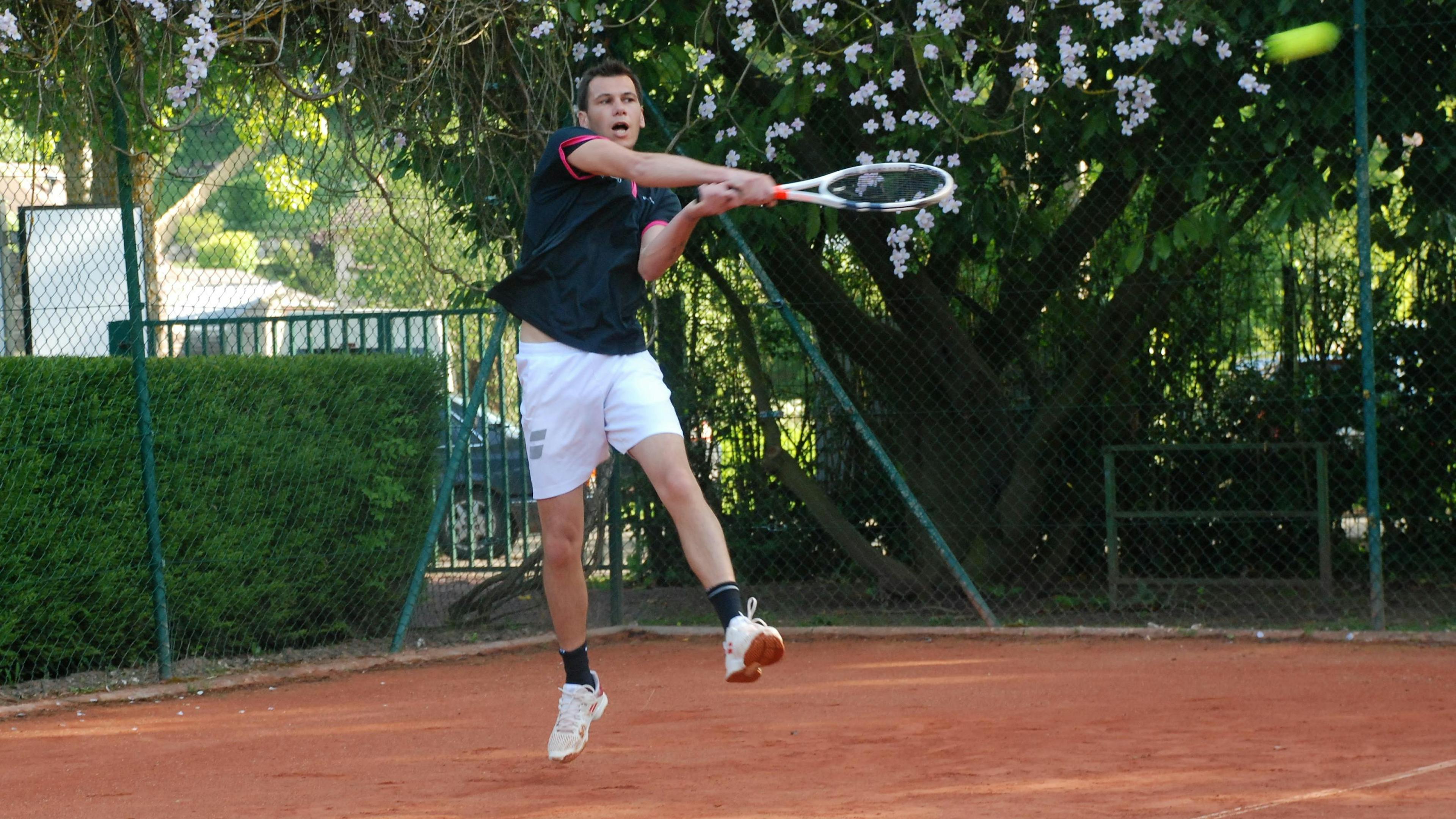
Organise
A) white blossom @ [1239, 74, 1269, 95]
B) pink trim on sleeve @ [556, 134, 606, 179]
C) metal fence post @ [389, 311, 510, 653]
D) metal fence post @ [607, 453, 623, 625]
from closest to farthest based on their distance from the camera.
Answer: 1. pink trim on sleeve @ [556, 134, 606, 179]
2. white blossom @ [1239, 74, 1269, 95]
3. metal fence post @ [389, 311, 510, 653]
4. metal fence post @ [607, 453, 623, 625]

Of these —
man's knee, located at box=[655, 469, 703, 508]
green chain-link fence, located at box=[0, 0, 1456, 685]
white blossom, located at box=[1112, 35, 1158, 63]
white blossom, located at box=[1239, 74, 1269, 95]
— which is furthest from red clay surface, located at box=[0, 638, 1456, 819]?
white blossom, located at box=[1112, 35, 1158, 63]

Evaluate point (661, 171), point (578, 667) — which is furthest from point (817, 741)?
point (661, 171)

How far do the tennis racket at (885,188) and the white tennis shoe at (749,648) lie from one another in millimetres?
1127

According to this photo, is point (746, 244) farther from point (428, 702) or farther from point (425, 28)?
point (428, 702)

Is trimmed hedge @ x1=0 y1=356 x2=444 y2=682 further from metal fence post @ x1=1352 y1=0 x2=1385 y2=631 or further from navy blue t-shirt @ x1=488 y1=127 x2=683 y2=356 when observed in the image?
metal fence post @ x1=1352 y1=0 x2=1385 y2=631

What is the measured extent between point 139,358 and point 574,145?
10.8ft

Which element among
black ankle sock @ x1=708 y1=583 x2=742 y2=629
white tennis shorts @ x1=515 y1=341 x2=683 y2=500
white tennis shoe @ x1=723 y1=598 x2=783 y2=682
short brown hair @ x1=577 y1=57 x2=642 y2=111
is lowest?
white tennis shoe @ x1=723 y1=598 x2=783 y2=682

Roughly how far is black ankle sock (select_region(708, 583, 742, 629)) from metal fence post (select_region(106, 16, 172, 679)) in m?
3.64

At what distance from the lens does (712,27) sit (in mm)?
7625

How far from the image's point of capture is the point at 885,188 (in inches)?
189

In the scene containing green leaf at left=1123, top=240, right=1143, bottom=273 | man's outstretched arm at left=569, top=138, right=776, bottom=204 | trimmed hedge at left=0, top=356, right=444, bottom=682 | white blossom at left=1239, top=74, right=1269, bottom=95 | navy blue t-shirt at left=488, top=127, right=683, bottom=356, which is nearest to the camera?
man's outstretched arm at left=569, top=138, right=776, bottom=204

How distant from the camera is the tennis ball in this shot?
694cm

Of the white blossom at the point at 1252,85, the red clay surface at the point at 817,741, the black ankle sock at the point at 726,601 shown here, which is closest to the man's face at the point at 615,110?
the black ankle sock at the point at 726,601

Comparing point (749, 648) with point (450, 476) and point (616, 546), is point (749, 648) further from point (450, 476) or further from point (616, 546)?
point (616, 546)
